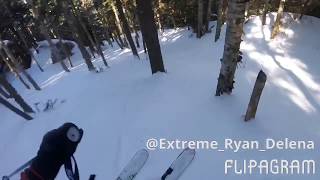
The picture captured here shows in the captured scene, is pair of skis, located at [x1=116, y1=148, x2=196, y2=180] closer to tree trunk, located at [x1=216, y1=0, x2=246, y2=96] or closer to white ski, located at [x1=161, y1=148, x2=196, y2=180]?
white ski, located at [x1=161, y1=148, x2=196, y2=180]

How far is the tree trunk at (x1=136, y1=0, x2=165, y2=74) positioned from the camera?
1170cm

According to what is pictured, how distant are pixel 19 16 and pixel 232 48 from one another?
2984 cm

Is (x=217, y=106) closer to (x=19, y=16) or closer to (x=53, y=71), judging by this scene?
(x=53, y=71)

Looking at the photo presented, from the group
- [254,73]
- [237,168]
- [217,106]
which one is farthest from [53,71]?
[237,168]

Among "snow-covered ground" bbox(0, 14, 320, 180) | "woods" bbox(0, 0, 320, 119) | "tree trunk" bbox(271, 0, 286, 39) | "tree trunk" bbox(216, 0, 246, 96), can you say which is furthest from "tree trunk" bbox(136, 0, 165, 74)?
"tree trunk" bbox(271, 0, 286, 39)

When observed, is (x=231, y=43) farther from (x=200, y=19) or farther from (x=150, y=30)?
(x=200, y=19)

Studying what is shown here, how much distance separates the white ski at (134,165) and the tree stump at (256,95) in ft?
8.74

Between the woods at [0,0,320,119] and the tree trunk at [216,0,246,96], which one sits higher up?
the tree trunk at [216,0,246,96]

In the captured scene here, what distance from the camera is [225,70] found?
9.18m

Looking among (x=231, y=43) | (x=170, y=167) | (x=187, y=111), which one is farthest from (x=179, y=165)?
(x=231, y=43)

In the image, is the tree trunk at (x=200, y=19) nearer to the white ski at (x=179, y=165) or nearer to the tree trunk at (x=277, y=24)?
the tree trunk at (x=277, y=24)

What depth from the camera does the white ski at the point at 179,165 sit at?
7137 millimetres

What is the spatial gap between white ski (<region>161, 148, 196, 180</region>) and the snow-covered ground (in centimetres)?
14

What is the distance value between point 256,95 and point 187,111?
6.96 feet
